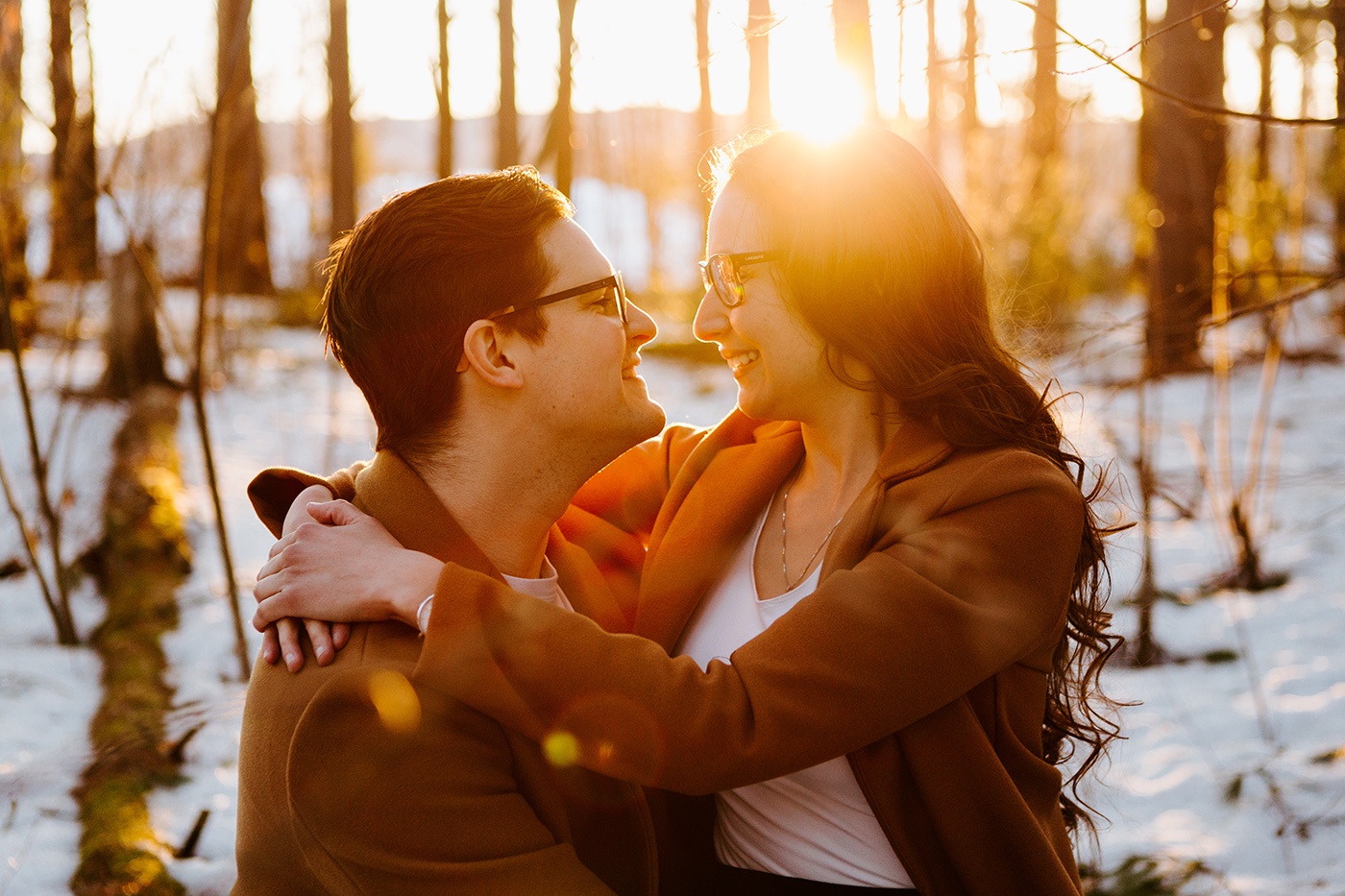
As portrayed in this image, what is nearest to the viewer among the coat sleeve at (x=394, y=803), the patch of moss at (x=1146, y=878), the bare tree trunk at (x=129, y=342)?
the coat sleeve at (x=394, y=803)

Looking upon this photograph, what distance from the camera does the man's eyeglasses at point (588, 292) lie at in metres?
2.16

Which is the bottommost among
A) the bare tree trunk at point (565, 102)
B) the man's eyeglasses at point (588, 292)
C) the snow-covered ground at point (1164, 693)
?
the snow-covered ground at point (1164, 693)

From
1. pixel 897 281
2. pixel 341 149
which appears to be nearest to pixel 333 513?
pixel 897 281

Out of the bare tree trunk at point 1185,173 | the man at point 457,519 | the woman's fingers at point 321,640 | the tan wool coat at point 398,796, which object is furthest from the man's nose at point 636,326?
the bare tree trunk at point 1185,173

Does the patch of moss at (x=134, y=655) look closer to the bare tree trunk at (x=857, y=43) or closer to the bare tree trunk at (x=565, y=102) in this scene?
the bare tree trunk at (x=565, y=102)

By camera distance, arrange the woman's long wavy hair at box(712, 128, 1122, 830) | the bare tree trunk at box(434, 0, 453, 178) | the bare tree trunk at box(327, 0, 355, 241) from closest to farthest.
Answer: the woman's long wavy hair at box(712, 128, 1122, 830) < the bare tree trunk at box(434, 0, 453, 178) < the bare tree trunk at box(327, 0, 355, 241)

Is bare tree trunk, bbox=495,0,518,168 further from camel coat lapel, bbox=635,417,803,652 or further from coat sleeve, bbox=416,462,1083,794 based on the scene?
coat sleeve, bbox=416,462,1083,794

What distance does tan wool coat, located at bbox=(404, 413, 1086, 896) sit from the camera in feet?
5.80

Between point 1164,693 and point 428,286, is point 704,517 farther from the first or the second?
point 1164,693

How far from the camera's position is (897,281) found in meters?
2.17

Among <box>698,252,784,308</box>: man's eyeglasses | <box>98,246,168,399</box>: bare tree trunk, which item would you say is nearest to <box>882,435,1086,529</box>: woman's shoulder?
<box>698,252,784,308</box>: man's eyeglasses

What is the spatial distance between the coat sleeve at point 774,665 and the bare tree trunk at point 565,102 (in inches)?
78.8

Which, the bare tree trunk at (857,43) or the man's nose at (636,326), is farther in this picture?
the bare tree trunk at (857,43)

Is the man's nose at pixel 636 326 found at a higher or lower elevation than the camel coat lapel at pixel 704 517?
higher
